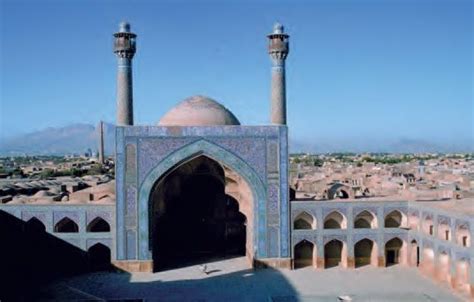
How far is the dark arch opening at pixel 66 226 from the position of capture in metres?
17.9

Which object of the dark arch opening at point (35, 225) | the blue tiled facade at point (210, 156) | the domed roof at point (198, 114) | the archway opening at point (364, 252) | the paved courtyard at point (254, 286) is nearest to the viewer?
the paved courtyard at point (254, 286)

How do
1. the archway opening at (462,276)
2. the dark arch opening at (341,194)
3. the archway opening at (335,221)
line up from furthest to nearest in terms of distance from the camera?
the dark arch opening at (341,194), the archway opening at (335,221), the archway opening at (462,276)

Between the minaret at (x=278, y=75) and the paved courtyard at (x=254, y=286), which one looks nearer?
the paved courtyard at (x=254, y=286)

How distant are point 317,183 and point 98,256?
11.1 m

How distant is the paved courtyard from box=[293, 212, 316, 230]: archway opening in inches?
59.8

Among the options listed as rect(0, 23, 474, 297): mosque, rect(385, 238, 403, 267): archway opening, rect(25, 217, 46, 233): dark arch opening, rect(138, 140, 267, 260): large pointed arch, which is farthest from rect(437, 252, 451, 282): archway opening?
rect(25, 217, 46, 233): dark arch opening

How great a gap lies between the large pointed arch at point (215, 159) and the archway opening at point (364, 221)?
133 inches

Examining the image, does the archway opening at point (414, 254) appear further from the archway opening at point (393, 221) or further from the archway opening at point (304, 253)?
the archway opening at point (304, 253)

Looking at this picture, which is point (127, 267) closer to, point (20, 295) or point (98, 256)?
point (98, 256)

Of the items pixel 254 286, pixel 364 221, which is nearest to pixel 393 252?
pixel 364 221

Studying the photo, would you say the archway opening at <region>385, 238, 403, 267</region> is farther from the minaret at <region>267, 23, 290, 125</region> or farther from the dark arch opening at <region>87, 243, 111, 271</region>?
the dark arch opening at <region>87, 243, 111, 271</region>

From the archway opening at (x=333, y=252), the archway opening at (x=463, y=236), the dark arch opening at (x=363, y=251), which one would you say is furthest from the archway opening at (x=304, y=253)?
the archway opening at (x=463, y=236)

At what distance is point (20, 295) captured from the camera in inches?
583

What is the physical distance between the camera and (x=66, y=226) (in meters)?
19.3
